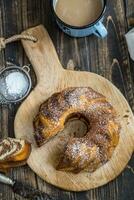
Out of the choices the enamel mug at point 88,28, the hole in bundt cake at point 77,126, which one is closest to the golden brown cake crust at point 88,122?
the hole in bundt cake at point 77,126

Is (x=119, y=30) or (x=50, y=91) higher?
(x=119, y=30)

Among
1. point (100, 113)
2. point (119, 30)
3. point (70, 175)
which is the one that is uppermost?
point (119, 30)

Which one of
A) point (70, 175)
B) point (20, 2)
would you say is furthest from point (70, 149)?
point (20, 2)

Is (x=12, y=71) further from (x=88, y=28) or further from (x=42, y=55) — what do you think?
(x=88, y=28)

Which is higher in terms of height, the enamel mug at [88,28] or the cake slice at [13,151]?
the enamel mug at [88,28]

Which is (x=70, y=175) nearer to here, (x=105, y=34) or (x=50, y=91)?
(x=50, y=91)

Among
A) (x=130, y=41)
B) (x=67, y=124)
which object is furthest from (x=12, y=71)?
(x=130, y=41)

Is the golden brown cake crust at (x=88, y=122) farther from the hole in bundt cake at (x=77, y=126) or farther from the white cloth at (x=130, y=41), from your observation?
A: the white cloth at (x=130, y=41)
